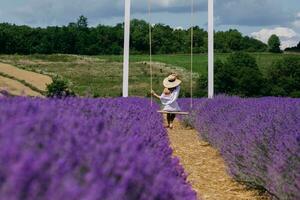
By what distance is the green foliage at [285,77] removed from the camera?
2706 cm

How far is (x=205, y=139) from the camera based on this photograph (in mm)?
11156

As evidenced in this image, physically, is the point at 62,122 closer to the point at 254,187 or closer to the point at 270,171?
the point at 270,171

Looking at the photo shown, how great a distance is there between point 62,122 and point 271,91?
81.9 feet

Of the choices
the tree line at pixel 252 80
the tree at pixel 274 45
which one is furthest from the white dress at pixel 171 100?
the tree at pixel 274 45

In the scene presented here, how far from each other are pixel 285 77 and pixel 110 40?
31628 mm

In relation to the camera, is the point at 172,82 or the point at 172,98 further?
the point at 172,82

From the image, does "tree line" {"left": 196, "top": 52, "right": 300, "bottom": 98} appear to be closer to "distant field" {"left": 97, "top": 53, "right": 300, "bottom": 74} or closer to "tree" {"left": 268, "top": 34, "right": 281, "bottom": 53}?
"distant field" {"left": 97, "top": 53, "right": 300, "bottom": 74}

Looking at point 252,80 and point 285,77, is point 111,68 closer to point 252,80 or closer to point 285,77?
point 285,77

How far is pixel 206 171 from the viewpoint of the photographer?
26.1ft

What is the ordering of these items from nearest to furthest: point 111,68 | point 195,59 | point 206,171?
1. point 206,171
2. point 111,68
3. point 195,59

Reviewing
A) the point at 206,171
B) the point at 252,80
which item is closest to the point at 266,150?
the point at 206,171

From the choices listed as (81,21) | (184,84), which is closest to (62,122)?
(184,84)

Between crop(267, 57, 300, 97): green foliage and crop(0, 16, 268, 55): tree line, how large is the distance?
11.1 m

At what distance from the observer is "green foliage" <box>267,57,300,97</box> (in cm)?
2706
